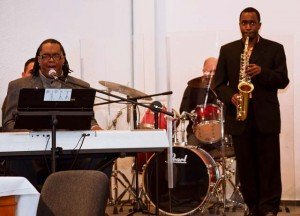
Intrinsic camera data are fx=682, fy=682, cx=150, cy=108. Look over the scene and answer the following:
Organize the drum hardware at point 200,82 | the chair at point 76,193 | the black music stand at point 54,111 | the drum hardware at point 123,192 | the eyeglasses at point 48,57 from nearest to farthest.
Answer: the chair at point 76,193 < the black music stand at point 54,111 < the eyeglasses at point 48,57 < the drum hardware at point 200,82 < the drum hardware at point 123,192

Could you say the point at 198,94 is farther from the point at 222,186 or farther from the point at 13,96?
the point at 13,96

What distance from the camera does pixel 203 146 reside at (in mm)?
6684

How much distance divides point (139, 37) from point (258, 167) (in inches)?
107

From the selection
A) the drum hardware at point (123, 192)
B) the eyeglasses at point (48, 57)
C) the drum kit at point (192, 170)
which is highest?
the eyeglasses at point (48, 57)

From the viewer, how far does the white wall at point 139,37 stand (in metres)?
7.36

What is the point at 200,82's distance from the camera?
6.77 m

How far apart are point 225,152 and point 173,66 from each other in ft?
4.13

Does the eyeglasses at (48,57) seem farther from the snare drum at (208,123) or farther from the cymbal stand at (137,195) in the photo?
the snare drum at (208,123)

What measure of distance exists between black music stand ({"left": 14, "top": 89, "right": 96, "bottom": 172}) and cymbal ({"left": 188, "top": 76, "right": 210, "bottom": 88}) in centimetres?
244

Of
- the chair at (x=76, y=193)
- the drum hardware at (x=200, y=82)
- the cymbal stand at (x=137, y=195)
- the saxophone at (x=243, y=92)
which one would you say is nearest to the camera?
the chair at (x=76, y=193)

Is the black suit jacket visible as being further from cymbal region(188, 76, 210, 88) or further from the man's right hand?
cymbal region(188, 76, 210, 88)

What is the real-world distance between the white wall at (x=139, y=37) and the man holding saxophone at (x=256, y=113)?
1.81m

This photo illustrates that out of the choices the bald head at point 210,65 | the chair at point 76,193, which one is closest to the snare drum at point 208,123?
the bald head at point 210,65

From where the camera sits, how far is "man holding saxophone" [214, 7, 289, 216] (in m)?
5.37
